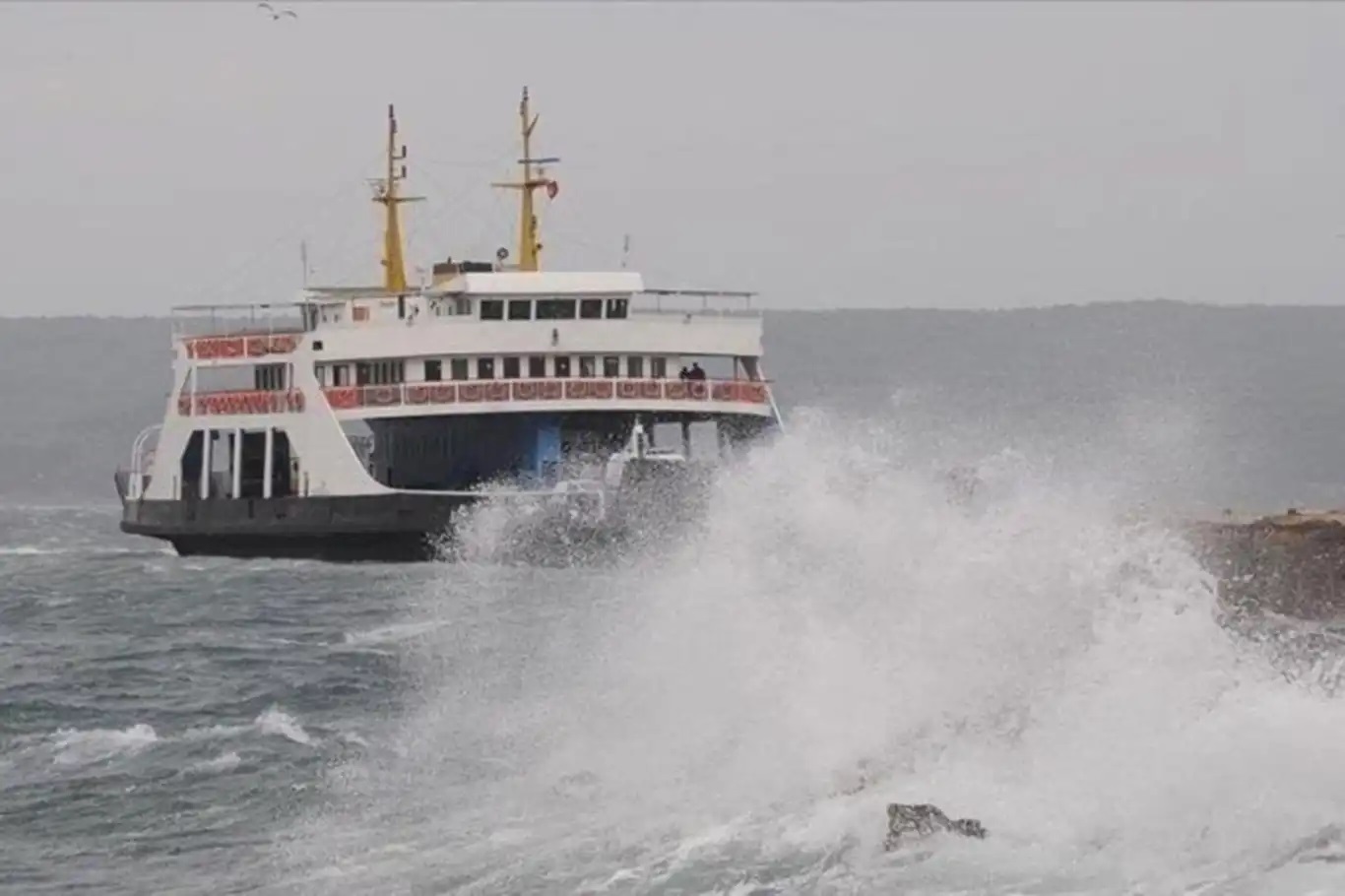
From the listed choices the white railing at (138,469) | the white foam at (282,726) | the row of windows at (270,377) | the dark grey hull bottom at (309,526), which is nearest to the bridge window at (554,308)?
the dark grey hull bottom at (309,526)

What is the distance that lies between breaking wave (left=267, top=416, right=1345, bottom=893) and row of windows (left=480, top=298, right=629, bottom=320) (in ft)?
74.4

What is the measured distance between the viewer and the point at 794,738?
26625 millimetres

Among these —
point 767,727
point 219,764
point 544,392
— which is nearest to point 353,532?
point 544,392

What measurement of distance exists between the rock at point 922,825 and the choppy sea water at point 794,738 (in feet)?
0.56

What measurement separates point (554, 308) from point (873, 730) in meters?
31.0

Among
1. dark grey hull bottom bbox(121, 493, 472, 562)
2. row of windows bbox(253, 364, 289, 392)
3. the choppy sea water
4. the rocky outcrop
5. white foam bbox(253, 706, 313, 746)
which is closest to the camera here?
the choppy sea water

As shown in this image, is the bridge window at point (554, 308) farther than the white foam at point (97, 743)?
Yes

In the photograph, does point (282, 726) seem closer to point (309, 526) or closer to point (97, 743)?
point (97, 743)

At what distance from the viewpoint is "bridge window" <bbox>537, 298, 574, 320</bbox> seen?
185ft

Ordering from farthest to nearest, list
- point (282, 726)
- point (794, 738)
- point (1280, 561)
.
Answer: point (1280, 561) < point (282, 726) < point (794, 738)

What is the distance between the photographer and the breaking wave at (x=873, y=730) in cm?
2209

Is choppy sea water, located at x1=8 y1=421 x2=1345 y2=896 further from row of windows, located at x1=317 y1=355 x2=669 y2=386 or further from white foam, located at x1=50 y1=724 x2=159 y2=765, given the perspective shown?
row of windows, located at x1=317 y1=355 x2=669 y2=386

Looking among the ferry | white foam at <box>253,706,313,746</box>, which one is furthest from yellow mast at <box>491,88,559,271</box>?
white foam at <box>253,706,313,746</box>

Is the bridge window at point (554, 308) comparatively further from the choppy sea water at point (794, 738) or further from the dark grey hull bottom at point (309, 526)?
the choppy sea water at point (794, 738)
